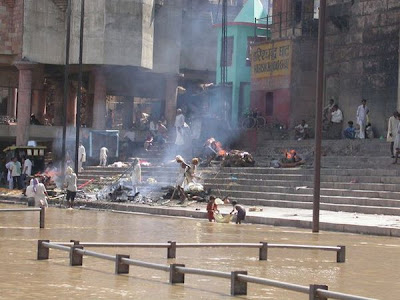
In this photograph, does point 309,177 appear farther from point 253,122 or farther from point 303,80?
point 253,122

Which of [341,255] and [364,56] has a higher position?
[364,56]

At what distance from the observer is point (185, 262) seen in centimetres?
1527

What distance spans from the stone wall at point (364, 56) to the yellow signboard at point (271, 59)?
2.72m

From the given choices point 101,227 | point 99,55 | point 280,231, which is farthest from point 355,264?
point 99,55

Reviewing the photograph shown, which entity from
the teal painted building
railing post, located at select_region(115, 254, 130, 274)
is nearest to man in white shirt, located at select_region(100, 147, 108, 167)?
the teal painted building

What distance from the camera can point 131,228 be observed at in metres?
22.8

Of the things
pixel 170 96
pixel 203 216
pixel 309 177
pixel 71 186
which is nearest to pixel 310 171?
pixel 309 177

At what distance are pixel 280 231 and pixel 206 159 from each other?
14159 mm

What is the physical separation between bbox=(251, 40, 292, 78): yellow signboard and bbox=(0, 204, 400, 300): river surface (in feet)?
59.0

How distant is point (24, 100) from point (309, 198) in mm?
23342

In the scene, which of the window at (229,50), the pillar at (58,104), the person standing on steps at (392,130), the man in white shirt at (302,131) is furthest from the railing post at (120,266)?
the pillar at (58,104)

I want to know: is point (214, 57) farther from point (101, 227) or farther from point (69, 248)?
point (69, 248)

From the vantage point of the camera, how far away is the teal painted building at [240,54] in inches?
1950

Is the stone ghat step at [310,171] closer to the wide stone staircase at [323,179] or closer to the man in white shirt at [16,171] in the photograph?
the wide stone staircase at [323,179]
